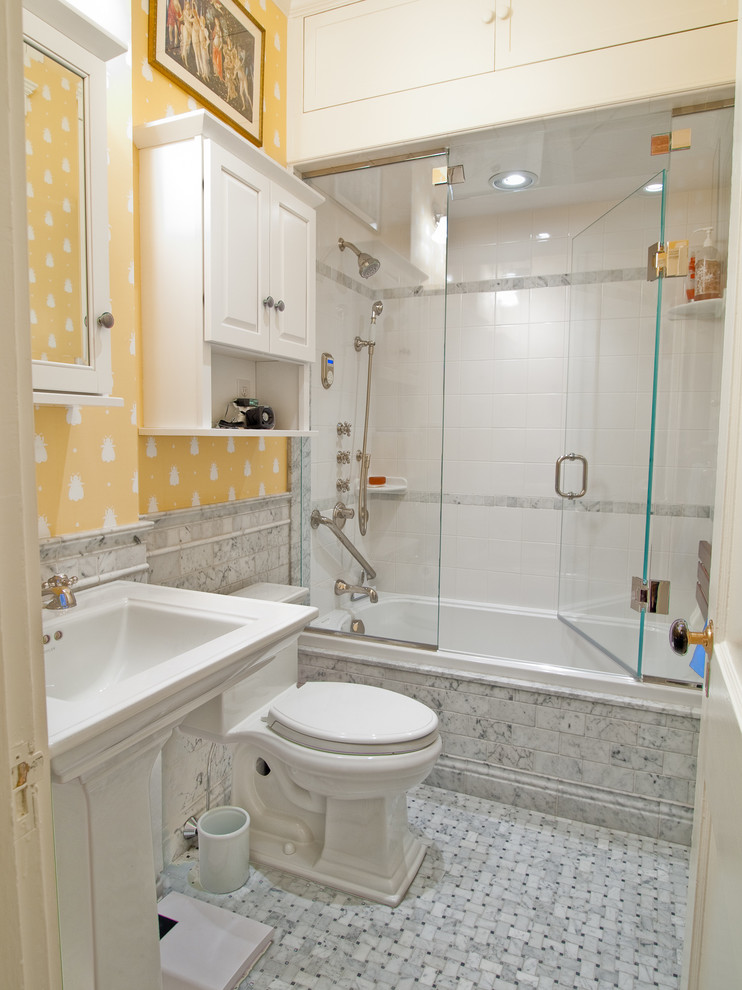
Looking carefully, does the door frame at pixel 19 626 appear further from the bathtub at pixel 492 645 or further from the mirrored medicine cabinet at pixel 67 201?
the bathtub at pixel 492 645

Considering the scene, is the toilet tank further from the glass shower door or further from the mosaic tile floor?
the glass shower door

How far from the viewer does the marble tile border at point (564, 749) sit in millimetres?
1956

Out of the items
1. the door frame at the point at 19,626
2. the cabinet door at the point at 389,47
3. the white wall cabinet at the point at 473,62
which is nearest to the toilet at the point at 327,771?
the door frame at the point at 19,626

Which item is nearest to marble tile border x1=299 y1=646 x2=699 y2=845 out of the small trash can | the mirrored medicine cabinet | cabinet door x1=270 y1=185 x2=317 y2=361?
the small trash can

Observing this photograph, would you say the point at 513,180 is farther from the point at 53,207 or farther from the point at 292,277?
the point at 53,207

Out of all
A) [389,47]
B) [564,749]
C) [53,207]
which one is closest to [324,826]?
[564,749]

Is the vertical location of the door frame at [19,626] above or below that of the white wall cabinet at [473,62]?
below

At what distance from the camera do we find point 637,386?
2701 millimetres

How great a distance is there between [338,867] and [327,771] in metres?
0.38

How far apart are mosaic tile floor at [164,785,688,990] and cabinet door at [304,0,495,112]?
2589mm

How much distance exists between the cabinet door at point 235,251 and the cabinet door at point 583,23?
1.00 m

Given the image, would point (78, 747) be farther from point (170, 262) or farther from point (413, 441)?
point (413, 441)

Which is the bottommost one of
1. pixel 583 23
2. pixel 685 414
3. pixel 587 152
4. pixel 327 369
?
pixel 685 414

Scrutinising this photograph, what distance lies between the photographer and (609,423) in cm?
271
